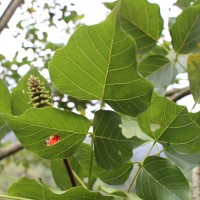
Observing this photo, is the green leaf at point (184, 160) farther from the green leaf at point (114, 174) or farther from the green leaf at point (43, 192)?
the green leaf at point (43, 192)

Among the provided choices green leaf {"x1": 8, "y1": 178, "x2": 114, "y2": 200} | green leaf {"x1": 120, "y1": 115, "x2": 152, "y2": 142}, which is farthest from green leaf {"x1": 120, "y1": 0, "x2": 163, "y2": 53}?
green leaf {"x1": 8, "y1": 178, "x2": 114, "y2": 200}

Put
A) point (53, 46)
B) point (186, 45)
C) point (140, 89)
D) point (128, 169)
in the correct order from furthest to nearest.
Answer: point (53, 46)
point (186, 45)
point (128, 169)
point (140, 89)

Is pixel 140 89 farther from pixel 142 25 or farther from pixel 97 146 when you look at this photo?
pixel 142 25

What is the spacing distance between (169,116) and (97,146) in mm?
122

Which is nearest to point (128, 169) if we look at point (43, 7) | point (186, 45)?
point (186, 45)

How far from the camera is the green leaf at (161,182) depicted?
2.04ft

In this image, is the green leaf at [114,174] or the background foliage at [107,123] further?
the green leaf at [114,174]

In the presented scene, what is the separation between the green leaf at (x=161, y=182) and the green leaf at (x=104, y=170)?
0.06 meters

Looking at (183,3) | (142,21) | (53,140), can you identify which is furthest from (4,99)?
(183,3)

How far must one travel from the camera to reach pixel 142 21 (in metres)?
0.91

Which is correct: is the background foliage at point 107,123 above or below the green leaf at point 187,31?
below

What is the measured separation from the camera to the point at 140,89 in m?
0.55

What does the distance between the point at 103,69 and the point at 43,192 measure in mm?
204

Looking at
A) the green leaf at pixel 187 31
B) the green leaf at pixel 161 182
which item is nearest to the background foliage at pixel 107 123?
the green leaf at pixel 161 182
